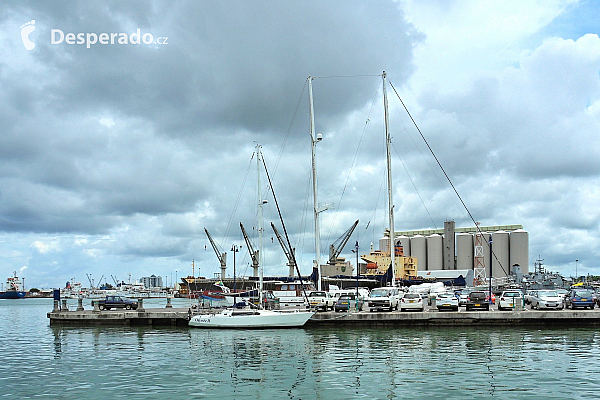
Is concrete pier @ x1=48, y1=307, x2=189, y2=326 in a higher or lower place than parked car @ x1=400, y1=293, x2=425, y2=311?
lower

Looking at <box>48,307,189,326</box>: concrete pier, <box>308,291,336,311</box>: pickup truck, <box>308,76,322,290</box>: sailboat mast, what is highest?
<box>308,76,322,290</box>: sailboat mast

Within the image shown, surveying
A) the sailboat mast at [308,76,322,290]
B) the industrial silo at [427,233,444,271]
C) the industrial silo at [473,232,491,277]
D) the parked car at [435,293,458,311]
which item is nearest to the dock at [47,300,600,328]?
the parked car at [435,293,458,311]

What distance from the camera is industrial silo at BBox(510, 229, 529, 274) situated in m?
176

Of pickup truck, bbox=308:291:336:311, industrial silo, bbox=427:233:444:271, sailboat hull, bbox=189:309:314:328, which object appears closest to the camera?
sailboat hull, bbox=189:309:314:328

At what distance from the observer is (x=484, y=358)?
1230 inches

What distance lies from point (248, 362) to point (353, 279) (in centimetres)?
11327

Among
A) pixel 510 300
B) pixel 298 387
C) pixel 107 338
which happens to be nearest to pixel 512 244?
pixel 510 300

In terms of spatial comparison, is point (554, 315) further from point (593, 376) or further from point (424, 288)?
point (424, 288)

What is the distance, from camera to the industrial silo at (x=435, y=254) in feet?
609

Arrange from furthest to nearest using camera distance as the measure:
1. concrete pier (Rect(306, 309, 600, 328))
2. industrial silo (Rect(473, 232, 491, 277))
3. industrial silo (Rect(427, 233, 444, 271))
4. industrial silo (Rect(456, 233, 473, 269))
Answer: industrial silo (Rect(427, 233, 444, 271)), industrial silo (Rect(456, 233, 473, 269)), industrial silo (Rect(473, 232, 491, 277)), concrete pier (Rect(306, 309, 600, 328))

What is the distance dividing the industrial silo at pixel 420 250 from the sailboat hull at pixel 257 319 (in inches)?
5795

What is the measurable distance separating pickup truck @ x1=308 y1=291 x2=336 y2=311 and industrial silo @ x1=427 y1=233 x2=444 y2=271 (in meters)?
136

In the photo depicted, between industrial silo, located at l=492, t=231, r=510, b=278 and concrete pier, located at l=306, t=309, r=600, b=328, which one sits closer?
concrete pier, located at l=306, t=309, r=600, b=328

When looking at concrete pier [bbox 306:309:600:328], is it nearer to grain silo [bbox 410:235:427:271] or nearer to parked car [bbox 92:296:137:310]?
parked car [bbox 92:296:137:310]
